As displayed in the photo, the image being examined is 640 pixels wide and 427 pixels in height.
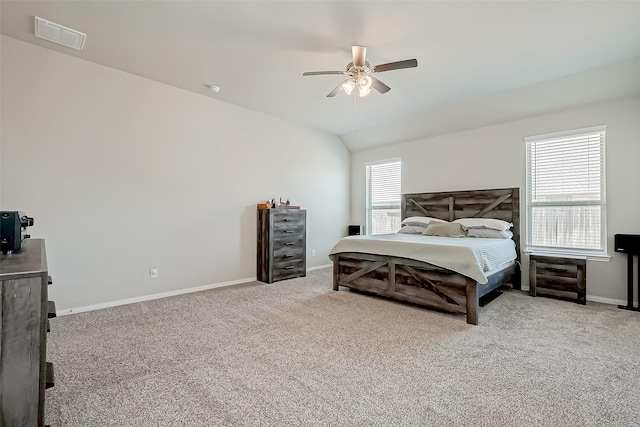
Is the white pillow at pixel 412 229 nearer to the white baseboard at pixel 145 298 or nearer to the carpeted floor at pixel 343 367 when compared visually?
the carpeted floor at pixel 343 367

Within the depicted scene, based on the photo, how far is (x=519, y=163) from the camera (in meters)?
4.59

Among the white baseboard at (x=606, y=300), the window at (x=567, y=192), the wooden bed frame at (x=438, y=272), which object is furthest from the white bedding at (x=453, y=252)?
the white baseboard at (x=606, y=300)

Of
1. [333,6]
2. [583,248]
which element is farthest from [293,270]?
[583,248]

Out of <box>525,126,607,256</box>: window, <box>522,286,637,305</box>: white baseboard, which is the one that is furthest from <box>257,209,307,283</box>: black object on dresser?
<box>522,286,637,305</box>: white baseboard

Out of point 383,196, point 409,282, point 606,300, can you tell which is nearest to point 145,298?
point 409,282

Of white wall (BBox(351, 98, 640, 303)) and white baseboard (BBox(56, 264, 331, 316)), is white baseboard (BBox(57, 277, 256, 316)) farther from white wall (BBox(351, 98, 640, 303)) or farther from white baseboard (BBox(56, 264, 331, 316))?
white wall (BBox(351, 98, 640, 303))

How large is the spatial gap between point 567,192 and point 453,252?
7.83 feet

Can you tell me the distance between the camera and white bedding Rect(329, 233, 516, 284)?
10.2 feet

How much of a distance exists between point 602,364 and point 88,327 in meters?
4.51

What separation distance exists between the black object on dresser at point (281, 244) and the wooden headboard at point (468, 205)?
219 cm

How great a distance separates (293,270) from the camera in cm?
520

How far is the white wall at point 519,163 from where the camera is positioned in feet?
12.2

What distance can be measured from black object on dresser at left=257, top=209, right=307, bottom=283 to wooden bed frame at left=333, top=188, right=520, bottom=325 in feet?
3.37

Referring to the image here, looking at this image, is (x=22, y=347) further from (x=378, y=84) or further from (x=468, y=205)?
(x=468, y=205)
